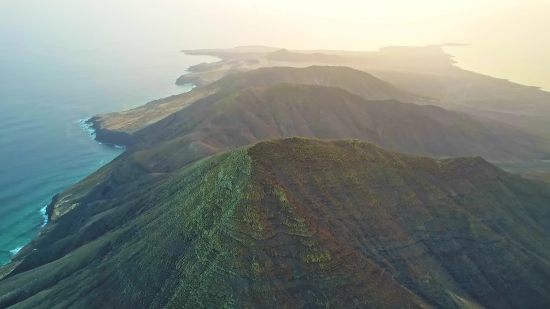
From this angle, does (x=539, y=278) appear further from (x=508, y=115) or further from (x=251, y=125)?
(x=508, y=115)

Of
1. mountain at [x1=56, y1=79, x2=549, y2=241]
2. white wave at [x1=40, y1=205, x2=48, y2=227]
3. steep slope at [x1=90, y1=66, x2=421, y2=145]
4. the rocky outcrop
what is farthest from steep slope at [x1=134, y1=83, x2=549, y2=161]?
steep slope at [x1=90, y1=66, x2=421, y2=145]

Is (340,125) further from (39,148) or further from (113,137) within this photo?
(39,148)

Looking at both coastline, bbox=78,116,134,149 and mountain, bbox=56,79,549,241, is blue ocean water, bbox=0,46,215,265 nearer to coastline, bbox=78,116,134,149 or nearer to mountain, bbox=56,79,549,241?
coastline, bbox=78,116,134,149

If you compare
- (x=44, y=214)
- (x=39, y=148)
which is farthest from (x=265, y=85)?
(x=44, y=214)

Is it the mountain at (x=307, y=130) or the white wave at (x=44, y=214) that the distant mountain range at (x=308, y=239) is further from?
the mountain at (x=307, y=130)

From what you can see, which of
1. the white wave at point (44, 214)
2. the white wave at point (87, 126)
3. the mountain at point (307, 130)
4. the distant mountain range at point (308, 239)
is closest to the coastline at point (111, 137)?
the white wave at point (87, 126)

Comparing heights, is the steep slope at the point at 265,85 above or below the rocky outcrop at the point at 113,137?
above
